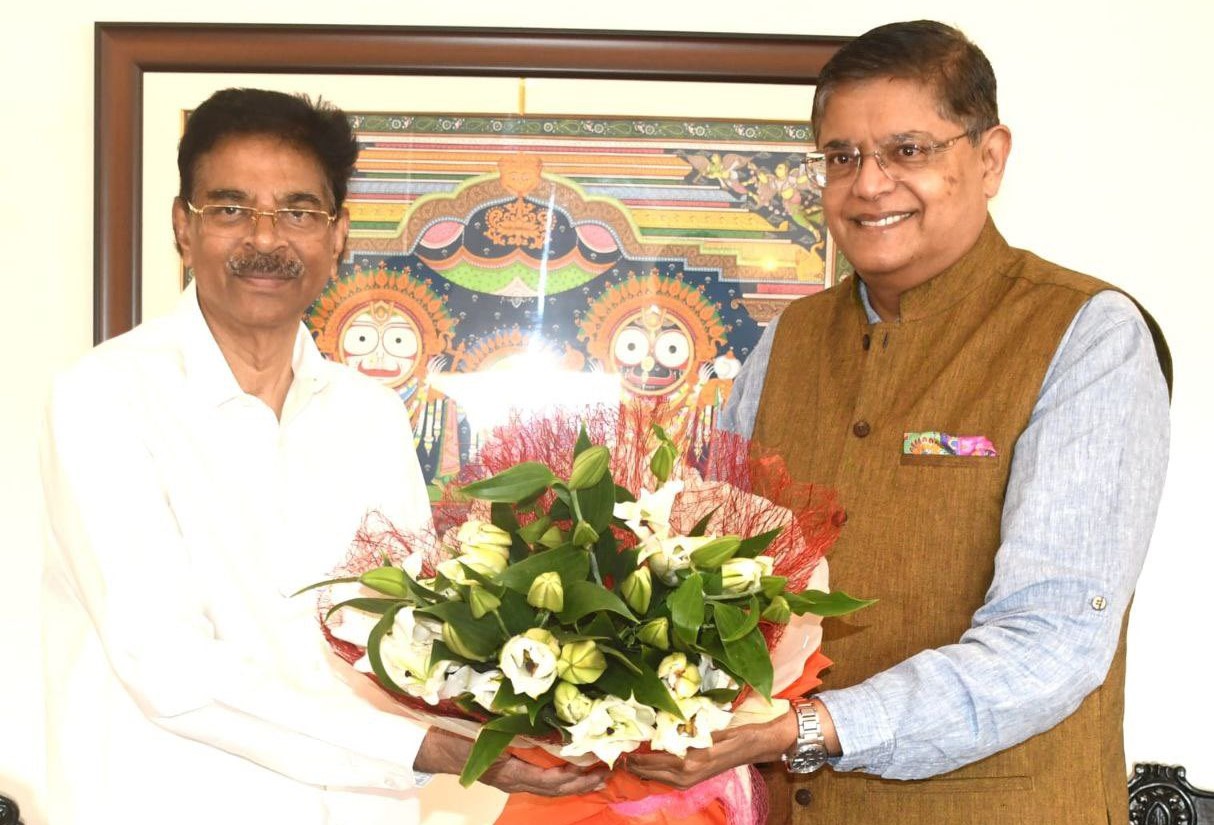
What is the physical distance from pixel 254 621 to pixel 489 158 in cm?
105

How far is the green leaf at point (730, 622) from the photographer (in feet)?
4.14

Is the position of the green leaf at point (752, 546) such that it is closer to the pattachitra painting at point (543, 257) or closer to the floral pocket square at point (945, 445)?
the floral pocket square at point (945, 445)

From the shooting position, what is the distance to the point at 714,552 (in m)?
1.28

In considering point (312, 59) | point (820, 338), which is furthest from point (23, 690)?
point (820, 338)

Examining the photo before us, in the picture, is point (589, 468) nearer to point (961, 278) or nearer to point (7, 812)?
point (961, 278)

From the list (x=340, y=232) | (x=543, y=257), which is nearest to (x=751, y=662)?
(x=340, y=232)

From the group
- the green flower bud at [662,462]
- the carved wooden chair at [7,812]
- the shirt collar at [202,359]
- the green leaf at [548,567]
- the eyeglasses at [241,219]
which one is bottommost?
the carved wooden chair at [7,812]

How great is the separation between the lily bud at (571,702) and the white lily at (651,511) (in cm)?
17

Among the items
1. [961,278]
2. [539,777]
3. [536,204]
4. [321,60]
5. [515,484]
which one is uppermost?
[321,60]

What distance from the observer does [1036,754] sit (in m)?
1.62

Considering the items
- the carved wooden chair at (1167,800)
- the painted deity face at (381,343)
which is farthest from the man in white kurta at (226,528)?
the carved wooden chair at (1167,800)

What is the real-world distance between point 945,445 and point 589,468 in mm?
631

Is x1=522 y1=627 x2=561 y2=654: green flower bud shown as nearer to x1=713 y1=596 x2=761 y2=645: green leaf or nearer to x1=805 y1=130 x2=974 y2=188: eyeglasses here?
x1=713 y1=596 x2=761 y2=645: green leaf

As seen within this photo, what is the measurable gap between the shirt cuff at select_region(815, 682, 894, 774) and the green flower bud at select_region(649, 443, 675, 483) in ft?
1.30
